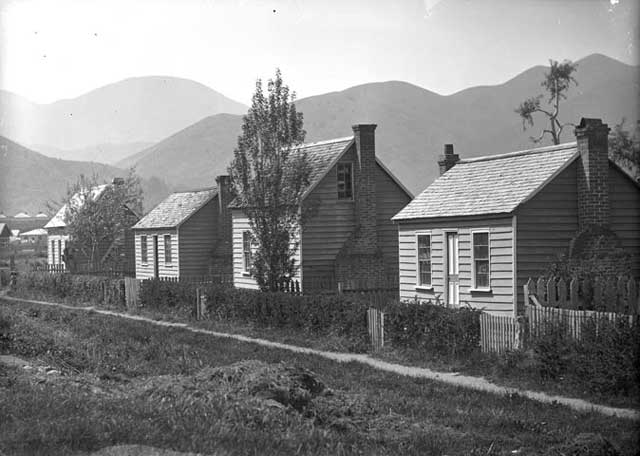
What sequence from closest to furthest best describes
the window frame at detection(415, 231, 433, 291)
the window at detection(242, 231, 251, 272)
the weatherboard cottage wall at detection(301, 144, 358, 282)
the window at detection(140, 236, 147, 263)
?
the window frame at detection(415, 231, 433, 291) → the weatherboard cottage wall at detection(301, 144, 358, 282) → the window at detection(242, 231, 251, 272) → the window at detection(140, 236, 147, 263)

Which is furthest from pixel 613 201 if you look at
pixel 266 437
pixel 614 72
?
pixel 614 72

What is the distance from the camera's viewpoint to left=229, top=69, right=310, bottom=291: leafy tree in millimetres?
32281

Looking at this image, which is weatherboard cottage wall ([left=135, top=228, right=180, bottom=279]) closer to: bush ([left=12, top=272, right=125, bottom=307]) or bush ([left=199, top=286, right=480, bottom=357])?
bush ([left=12, top=272, right=125, bottom=307])

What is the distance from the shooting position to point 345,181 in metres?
35.7

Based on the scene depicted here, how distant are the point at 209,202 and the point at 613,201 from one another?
2544cm

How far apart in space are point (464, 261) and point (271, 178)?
8.73 meters

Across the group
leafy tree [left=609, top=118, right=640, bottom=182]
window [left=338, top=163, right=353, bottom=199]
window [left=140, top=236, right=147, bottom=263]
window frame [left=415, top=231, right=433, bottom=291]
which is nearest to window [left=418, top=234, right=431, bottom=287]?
window frame [left=415, top=231, right=433, bottom=291]

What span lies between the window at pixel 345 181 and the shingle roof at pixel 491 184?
20.0 ft

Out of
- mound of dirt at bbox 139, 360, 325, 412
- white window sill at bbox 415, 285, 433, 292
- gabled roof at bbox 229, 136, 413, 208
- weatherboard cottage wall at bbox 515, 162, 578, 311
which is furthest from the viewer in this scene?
gabled roof at bbox 229, 136, 413, 208

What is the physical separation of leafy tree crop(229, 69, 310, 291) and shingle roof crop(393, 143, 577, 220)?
492cm

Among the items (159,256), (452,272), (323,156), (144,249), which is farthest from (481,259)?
(144,249)

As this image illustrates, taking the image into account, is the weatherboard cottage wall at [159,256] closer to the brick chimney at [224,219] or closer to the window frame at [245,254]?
the brick chimney at [224,219]

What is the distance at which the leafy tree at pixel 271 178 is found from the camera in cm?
3228

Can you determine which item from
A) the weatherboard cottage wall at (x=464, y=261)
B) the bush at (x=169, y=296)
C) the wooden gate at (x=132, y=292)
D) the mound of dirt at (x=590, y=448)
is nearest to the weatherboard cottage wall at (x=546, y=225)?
the weatherboard cottage wall at (x=464, y=261)
